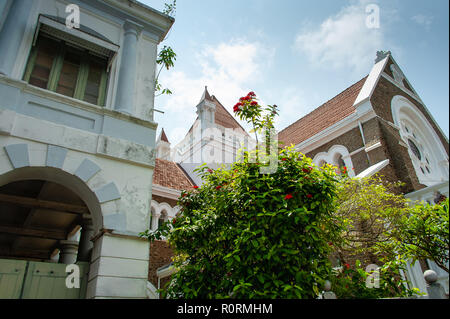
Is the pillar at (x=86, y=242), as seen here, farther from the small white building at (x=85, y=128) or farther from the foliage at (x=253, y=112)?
the foliage at (x=253, y=112)

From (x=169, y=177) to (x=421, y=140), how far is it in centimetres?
1562

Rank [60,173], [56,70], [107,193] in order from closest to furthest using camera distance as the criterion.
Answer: [60,173], [107,193], [56,70]

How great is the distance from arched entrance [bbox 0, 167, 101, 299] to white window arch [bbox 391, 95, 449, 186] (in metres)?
16.3

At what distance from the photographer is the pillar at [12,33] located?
5676mm

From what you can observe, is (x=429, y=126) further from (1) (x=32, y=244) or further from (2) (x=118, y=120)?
(1) (x=32, y=244)

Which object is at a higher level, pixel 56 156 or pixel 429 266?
pixel 56 156

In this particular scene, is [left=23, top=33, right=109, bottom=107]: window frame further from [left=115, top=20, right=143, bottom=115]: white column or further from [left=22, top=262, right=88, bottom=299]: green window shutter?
[left=22, top=262, right=88, bottom=299]: green window shutter

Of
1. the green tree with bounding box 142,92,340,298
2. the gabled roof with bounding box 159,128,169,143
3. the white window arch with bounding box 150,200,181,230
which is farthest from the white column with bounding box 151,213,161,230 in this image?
the gabled roof with bounding box 159,128,169,143

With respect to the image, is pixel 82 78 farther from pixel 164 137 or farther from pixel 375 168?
pixel 164 137

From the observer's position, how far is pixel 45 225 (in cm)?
927

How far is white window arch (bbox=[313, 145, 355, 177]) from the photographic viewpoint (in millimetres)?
15712

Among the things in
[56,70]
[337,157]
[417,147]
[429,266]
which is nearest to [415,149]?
[417,147]
